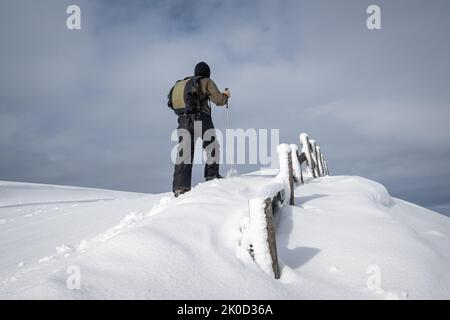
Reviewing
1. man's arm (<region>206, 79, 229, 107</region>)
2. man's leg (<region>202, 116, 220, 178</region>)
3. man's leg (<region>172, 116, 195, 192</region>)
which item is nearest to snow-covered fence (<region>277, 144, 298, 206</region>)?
man's leg (<region>202, 116, 220, 178</region>)

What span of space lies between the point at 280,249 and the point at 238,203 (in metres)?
0.81

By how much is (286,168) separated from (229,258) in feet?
8.54

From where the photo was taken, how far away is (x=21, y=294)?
4.96 feet

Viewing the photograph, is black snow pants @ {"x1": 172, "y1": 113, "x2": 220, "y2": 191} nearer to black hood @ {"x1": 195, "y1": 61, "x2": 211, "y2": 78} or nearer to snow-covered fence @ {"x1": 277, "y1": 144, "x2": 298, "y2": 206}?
black hood @ {"x1": 195, "y1": 61, "x2": 211, "y2": 78}

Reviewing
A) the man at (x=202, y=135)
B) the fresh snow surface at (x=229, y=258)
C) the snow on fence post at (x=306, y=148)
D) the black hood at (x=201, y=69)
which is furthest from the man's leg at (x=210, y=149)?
the snow on fence post at (x=306, y=148)

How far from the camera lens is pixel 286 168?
4605 mm

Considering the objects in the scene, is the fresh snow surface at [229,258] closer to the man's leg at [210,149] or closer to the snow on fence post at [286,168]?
the snow on fence post at [286,168]

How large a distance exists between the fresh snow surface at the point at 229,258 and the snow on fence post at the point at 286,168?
276mm

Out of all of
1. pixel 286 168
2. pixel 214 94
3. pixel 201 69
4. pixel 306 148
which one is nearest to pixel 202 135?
pixel 214 94

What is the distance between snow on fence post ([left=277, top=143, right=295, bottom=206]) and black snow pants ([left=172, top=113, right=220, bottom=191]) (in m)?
1.08

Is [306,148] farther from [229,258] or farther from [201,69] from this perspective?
[229,258]

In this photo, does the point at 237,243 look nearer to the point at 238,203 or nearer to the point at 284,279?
the point at 284,279

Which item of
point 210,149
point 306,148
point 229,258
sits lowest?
point 229,258

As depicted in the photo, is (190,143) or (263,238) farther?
(190,143)
